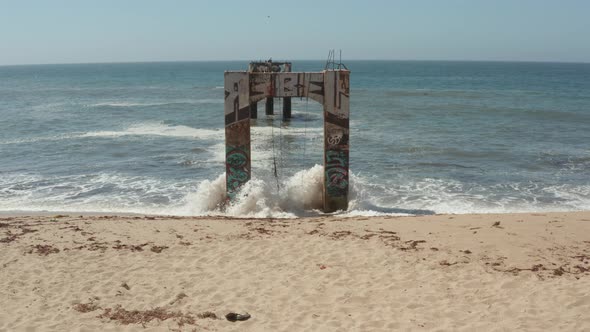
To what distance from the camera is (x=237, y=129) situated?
536 inches

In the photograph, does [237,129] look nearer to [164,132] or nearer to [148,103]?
[164,132]

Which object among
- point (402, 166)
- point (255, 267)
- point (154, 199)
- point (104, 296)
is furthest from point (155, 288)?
point (402, 166)

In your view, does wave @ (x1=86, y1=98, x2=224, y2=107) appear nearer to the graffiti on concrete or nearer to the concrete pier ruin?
the concrete pier ruin

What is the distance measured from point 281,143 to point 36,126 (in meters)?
15.2

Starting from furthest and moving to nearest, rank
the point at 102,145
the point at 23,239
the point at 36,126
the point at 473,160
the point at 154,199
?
the point at 36,126 → the point at 102,145 → the point at 473,160 → the point at 154,199 → the point at 23,239

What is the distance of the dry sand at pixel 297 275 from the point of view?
730 centimetres

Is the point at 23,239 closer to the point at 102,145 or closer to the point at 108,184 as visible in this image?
the point at 108,184

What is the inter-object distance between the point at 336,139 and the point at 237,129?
8.04 feet

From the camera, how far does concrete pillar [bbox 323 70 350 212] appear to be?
1341 cm

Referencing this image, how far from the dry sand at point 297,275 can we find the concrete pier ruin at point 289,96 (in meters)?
2.40

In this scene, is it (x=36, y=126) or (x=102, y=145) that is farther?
(x=36, y=126)

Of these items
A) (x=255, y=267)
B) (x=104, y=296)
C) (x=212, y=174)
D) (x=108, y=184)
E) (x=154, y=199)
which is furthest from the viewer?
(x=212, y=174)

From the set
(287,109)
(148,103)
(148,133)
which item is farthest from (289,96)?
(148,103)

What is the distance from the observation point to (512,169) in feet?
64.7
